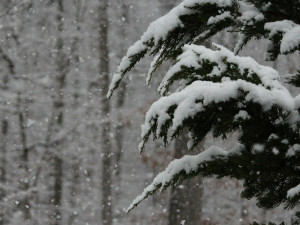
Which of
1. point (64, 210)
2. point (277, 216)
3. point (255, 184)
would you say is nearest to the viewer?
point (255, 184)

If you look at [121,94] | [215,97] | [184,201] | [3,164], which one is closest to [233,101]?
[215,97]

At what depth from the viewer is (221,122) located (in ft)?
6.41

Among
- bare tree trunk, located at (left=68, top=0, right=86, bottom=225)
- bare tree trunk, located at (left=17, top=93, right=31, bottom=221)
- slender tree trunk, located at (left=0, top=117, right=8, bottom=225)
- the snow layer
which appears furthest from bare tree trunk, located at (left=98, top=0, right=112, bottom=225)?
the snow layer

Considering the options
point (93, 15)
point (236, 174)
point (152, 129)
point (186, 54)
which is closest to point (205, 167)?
point (236, 174)

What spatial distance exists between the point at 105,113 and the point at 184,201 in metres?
4.94

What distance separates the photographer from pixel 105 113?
45.5ft

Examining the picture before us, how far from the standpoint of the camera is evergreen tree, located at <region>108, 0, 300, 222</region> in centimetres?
187

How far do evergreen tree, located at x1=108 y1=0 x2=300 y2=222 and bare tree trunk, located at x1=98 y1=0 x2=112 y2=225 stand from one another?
1132 cm

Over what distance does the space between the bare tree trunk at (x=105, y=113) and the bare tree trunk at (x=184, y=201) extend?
4118 millimetres

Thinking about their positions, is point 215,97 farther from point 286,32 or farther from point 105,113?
point 105,113

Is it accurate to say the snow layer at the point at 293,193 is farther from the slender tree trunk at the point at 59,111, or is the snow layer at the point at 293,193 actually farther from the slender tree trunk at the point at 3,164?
the slender tree trunk at the point at 3,164

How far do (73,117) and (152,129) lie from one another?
467 inches

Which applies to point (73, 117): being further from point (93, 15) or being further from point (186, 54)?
point (186, 54)

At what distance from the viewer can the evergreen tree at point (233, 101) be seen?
73.8 inches
